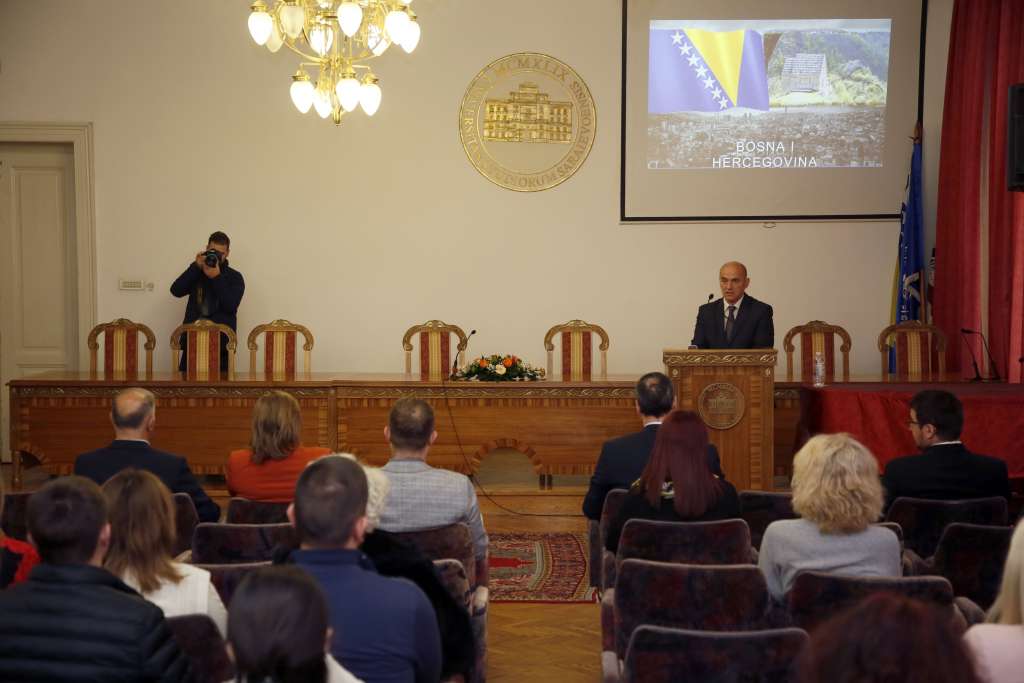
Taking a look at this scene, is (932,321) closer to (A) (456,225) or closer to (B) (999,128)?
(B) (999,128)

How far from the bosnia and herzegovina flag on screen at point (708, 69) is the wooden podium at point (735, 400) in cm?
343

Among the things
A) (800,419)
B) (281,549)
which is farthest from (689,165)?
(281,549)

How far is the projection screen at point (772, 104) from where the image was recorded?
8.63 meters

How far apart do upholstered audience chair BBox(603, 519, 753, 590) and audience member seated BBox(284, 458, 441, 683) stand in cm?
117

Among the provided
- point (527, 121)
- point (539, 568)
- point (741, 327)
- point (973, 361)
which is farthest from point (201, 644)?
point (527, 121)

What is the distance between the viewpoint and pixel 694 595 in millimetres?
2650

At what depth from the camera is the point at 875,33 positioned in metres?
→ 8.62

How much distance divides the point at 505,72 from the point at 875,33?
300cm

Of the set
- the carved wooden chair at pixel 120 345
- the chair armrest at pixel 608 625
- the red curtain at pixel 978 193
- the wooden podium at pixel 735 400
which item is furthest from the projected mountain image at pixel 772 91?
the chair armrest at pixel 608 625

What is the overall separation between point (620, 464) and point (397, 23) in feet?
9.87

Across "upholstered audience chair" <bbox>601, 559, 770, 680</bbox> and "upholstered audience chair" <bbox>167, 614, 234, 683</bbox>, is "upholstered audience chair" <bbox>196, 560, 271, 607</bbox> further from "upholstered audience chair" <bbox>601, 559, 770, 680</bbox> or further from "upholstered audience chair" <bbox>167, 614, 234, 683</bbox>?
"upholstered audience chair" <bbox>601, 559, 770, 680</bbox>

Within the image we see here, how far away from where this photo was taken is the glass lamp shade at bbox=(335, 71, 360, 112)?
6.13m

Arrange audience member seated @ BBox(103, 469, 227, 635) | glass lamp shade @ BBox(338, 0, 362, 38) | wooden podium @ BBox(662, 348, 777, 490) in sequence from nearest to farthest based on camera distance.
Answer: audience member seated @ BBox(103, 469, 227, 635), glass lamp shade @ BBox(338, 0, 362, 38), wooden podium @ BBox(662, 348, 777, 490)

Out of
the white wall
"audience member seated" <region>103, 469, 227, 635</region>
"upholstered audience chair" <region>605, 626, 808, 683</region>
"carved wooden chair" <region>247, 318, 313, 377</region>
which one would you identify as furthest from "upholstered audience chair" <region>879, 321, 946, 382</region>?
"audience member seated" <region>103, 469, 227, 635</region>
